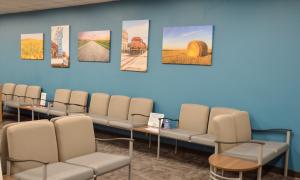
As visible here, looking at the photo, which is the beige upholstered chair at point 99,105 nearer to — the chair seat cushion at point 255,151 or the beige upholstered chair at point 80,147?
the beige upholstered chair at point 80,147

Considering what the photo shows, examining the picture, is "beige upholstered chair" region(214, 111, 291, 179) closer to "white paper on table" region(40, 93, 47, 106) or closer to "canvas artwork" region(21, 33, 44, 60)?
"white paper on table" region(40, 93, 47, 106)

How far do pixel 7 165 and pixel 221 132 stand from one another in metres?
2.49

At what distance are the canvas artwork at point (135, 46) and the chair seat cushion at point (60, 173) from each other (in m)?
3.31

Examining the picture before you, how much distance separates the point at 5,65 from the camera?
31.1 feet

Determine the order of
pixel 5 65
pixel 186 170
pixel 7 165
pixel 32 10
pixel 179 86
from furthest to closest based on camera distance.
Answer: pixel 5 65 < pixel 32 10 < pixel 179 86 < pixel 186 170 < pixel 7 165

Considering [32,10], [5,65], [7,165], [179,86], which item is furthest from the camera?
[5,65]

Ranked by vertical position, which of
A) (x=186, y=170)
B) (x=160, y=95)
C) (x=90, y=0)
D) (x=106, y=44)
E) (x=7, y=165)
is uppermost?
(x=90, y=0)

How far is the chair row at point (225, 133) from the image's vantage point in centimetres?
399

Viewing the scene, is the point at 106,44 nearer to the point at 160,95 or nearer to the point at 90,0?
the point at 90,0

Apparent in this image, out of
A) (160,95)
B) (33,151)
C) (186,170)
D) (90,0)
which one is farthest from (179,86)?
(33,151)

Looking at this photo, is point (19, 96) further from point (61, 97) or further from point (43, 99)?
point (61, 97)

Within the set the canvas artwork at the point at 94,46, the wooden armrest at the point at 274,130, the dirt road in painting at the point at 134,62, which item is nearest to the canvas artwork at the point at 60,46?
the canvas artwork at the point at 94,46

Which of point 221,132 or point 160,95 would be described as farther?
point 160,95

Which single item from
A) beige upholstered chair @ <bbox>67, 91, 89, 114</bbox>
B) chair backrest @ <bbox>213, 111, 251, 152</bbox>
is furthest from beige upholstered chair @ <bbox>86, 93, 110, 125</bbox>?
chair backrest @ <bbox>213, 111, 251, 152</bbox>
